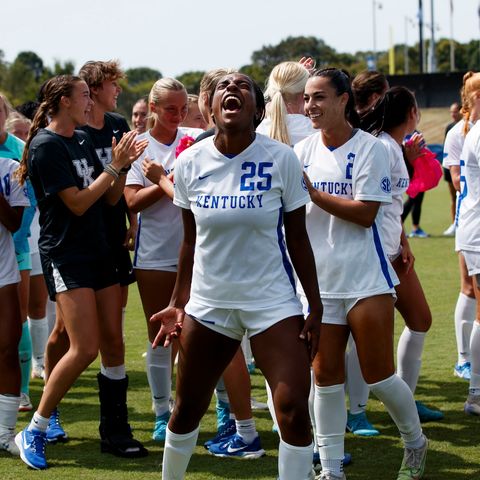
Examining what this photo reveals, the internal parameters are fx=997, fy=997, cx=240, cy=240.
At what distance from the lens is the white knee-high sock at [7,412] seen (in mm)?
6082

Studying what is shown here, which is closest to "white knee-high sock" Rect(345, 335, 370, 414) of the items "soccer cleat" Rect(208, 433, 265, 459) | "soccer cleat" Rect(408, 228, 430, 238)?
"soccer cleat" Rect(208, 433, 265, 459)

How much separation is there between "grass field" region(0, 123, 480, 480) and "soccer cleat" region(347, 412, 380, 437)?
82 millimetres

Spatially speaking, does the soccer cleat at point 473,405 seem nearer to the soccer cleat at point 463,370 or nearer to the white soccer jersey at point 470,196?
the soccer cleat at point 463,370

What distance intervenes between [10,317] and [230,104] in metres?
2.40

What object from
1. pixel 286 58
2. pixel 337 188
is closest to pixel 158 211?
pixel 337 188

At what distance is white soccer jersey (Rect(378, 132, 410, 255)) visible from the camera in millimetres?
6055

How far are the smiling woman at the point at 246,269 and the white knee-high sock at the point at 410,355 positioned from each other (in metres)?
2.20

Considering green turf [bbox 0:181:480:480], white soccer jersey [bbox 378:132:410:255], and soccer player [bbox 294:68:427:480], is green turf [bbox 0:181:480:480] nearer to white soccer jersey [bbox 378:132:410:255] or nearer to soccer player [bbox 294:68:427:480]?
soccer player [bbox 294:68:427:480]

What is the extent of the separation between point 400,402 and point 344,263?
79 cm

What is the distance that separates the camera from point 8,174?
20.0 ft

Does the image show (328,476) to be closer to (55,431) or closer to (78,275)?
(78,275)

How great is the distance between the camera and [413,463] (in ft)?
17.6

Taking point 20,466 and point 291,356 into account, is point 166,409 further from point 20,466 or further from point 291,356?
point 291,356

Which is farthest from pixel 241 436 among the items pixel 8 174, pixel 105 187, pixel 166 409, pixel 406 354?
pixel 8 174
